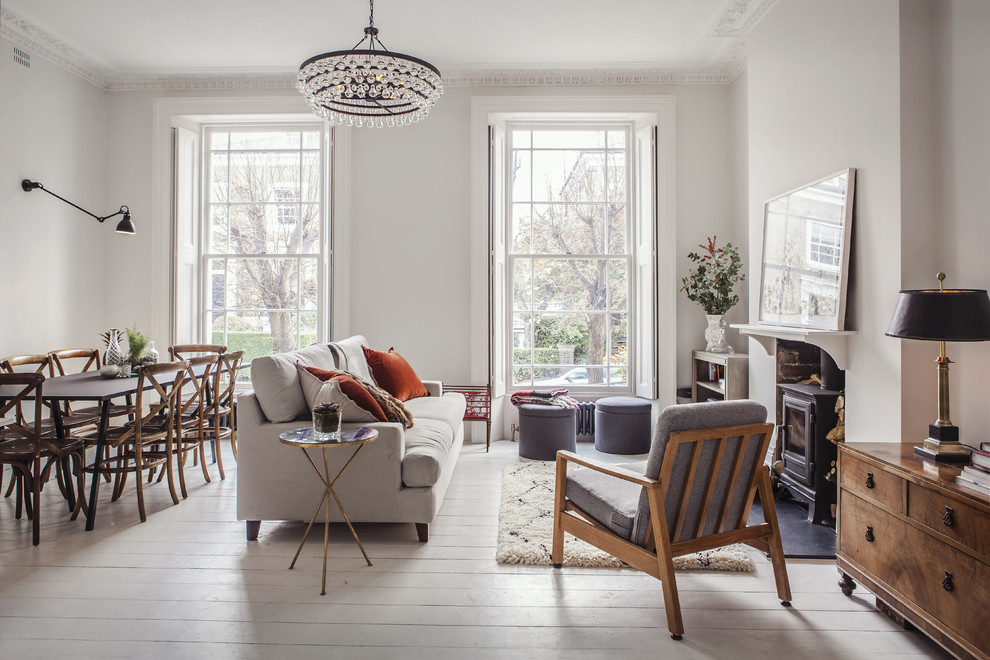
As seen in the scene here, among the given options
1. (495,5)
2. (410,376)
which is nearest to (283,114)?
(495,5)

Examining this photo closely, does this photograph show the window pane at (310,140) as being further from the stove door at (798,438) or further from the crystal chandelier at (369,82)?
the stove door at (798,438)

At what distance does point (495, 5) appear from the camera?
4074mm

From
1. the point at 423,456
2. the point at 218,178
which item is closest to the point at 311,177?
the point at 218,178

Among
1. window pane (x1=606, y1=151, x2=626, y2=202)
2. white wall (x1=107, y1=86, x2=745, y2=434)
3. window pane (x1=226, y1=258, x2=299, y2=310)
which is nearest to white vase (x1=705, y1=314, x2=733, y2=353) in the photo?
white wall (x1=107, y1=86, x2=745, y2=434)

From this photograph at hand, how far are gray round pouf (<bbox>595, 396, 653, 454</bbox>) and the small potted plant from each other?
2.81 meters

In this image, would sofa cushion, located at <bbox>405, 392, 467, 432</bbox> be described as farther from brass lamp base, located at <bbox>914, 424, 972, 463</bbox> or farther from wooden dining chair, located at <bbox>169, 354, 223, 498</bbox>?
brass lamp base, located at <bbox>914, 424, 972, 463</bbox>

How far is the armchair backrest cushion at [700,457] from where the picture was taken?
84.0 inches

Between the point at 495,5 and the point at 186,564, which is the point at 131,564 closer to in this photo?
the point at 186,564

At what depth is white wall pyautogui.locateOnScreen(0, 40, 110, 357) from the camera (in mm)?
4359

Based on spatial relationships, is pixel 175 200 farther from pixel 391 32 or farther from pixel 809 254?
pixel 809 254

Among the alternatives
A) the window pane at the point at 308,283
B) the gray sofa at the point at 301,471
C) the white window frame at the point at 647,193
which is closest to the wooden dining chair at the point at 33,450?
the gray sofa at the point at 301,471

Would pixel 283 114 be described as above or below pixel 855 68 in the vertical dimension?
above

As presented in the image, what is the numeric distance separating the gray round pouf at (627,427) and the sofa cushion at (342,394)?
233 cm

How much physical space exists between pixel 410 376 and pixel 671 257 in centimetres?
254
